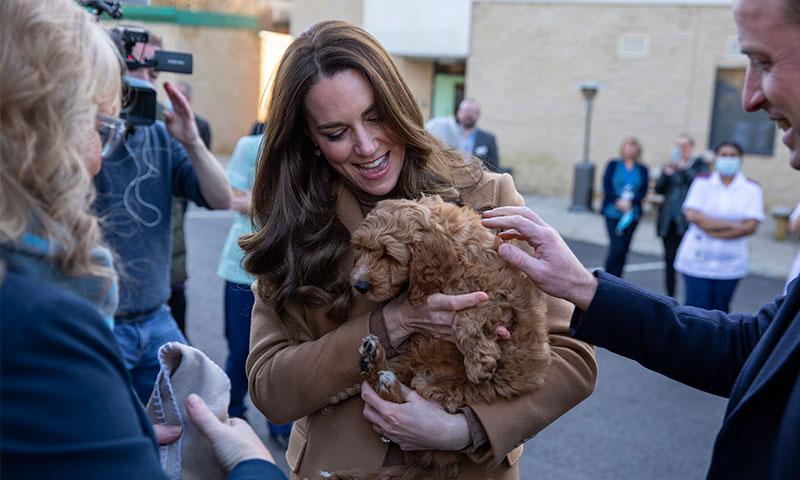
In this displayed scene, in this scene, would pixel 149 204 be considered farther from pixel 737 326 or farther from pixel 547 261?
pixel 737 326

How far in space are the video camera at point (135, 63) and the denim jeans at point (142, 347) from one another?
40.0 inches

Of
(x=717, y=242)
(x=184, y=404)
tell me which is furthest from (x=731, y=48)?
(x=184, y=404)

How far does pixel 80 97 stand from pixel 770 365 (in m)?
1.60

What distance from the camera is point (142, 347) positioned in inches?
141

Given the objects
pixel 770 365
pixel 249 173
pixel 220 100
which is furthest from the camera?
pixel 220 100

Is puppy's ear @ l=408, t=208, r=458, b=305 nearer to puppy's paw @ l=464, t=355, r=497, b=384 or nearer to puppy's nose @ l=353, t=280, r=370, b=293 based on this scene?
puppy's nose @ l=353, t=280, r=370, b=293

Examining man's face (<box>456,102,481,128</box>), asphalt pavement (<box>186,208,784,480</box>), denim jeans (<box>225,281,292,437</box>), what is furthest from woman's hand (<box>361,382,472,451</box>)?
man's face (<box>456,102,481,128</box>)

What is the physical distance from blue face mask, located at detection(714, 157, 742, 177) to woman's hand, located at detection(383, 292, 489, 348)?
7.18 metres

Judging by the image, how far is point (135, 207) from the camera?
12.6 feet

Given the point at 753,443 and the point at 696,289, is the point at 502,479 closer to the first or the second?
the point at 753,443

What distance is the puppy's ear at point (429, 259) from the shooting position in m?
2.29

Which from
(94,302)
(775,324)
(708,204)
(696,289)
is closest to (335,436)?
(94,302)

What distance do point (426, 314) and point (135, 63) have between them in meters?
2.31

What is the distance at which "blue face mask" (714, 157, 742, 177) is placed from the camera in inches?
331
